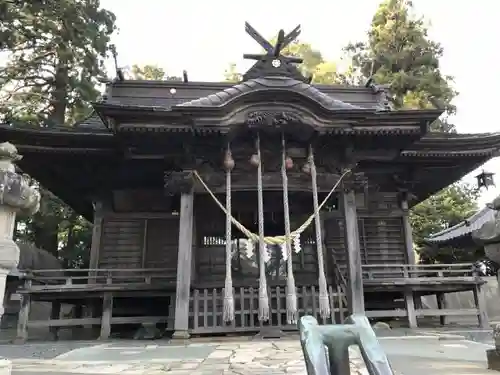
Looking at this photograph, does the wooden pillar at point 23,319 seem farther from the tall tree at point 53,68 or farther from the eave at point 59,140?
the tall tree at point 53,68

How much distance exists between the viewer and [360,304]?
27.0 ft

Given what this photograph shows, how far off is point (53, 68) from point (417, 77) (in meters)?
17.9

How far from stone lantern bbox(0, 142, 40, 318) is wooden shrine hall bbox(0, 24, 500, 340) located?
4.15m

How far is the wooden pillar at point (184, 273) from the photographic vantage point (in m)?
7.74

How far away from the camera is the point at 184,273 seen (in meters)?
8.07

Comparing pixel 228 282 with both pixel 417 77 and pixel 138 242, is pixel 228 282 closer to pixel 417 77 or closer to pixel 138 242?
pixel 138 242

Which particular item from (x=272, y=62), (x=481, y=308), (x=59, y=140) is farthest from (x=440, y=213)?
(x=59, y=140)

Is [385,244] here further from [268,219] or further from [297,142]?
[297,142]

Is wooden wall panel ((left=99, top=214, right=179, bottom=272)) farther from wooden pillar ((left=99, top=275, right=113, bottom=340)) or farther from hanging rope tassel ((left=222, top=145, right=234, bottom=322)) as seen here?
hanging rope tassel ((left=222, top=145, right=234, bottom=322))

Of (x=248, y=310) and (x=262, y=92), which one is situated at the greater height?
(x=262, y=92)

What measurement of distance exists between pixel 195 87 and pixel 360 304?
7.97m

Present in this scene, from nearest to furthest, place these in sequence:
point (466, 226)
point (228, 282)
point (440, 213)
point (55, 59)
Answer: point (228, 282), point (466, 226), point (55, 59), point (440, 213)

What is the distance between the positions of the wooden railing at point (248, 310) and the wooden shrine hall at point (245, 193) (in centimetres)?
4

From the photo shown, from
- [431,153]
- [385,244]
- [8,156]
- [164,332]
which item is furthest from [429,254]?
[8,156]
